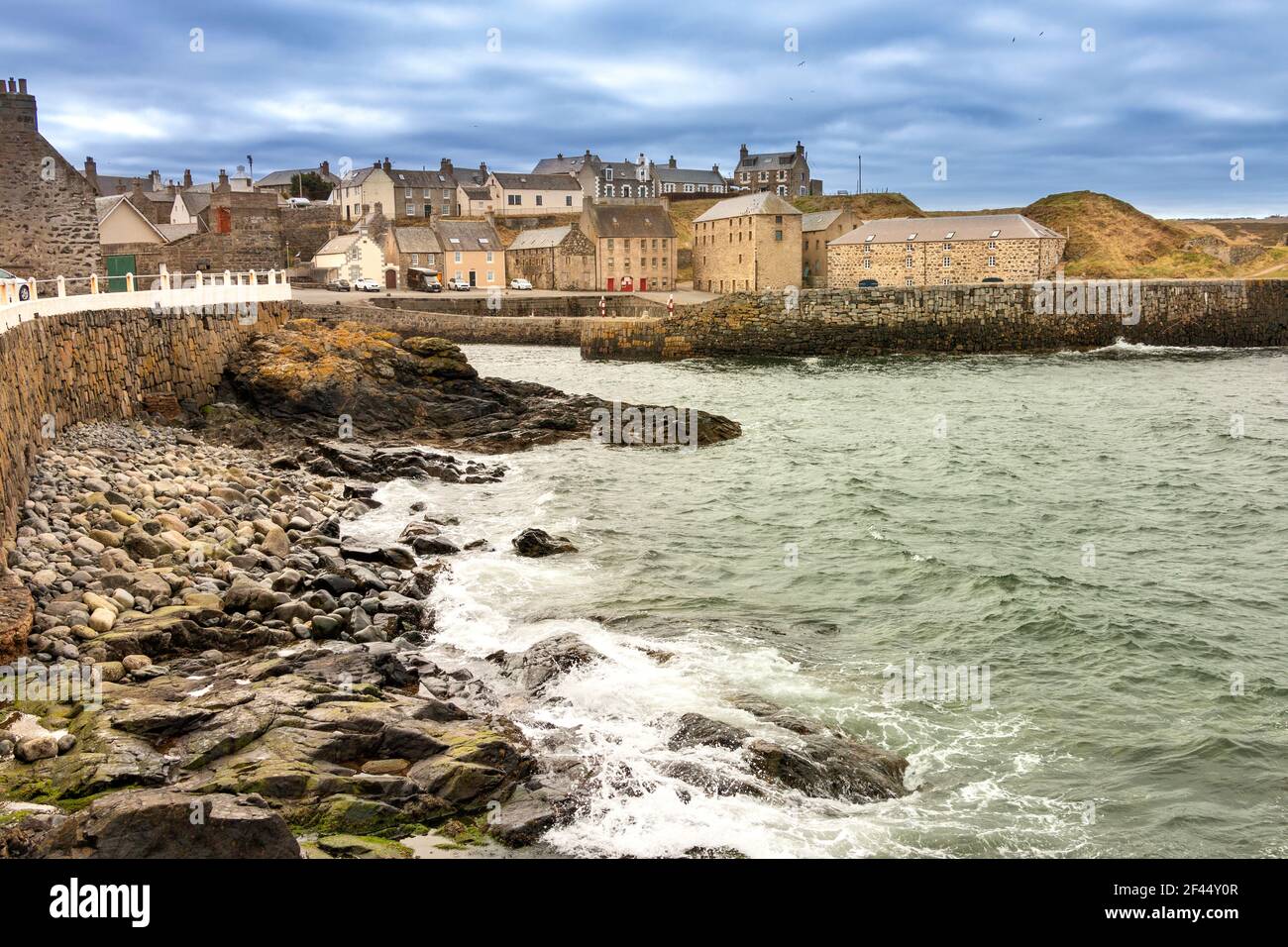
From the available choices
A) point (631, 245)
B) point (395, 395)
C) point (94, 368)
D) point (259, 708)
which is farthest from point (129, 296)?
point (631, 245)

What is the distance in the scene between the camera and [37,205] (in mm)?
28250

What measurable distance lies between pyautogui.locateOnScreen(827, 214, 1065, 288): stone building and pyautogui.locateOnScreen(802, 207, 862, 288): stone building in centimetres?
766

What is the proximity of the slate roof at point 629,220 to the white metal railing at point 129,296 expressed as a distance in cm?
4936

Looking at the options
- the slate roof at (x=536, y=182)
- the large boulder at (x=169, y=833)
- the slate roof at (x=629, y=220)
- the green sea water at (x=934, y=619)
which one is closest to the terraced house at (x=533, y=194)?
the slate roof at (x=536, y=182)

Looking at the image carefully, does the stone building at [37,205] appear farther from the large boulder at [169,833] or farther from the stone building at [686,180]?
the stone building at [686,180]

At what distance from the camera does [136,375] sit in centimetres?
2209

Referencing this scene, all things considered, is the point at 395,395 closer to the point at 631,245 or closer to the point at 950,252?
the point at 950,252

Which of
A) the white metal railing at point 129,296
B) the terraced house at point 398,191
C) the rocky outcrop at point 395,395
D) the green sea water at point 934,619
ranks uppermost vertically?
the terraced house at point 398,191

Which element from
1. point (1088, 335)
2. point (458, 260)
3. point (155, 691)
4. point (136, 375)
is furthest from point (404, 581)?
point (458, 260)

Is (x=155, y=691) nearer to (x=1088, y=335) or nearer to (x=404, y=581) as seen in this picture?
(x=404, y=581)

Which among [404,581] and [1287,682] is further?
[404,581]

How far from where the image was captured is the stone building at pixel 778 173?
12288 cm

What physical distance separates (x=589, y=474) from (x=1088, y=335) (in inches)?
1593

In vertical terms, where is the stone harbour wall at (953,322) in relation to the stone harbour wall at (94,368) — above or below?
above
